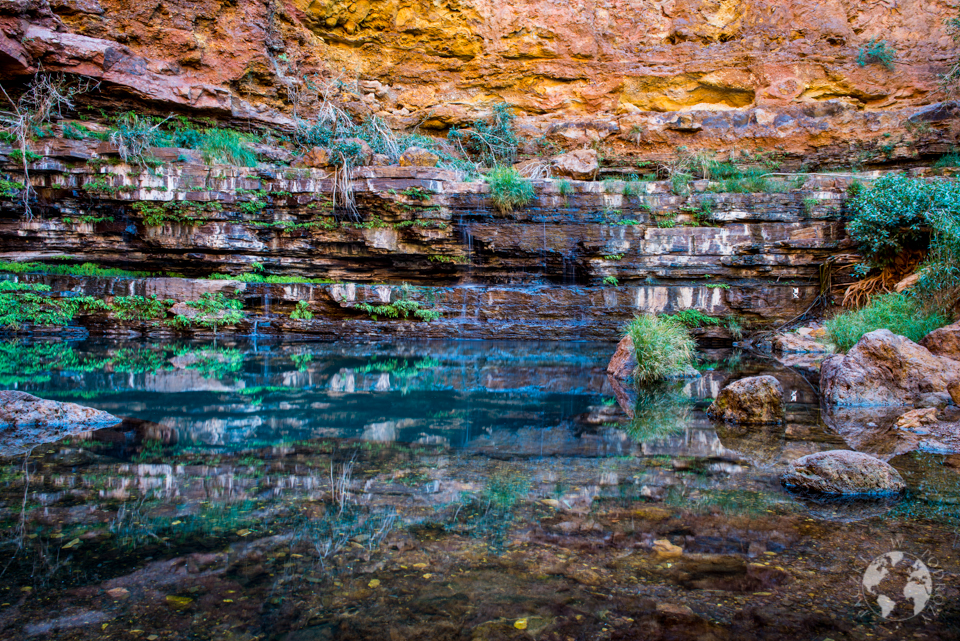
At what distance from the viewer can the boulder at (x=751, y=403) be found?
3.97 meters

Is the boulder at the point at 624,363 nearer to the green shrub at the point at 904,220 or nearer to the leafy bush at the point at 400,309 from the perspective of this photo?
the green shrub at the point at 904,220

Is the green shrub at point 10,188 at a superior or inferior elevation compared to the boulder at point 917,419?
superior

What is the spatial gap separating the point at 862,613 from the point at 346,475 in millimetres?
2144

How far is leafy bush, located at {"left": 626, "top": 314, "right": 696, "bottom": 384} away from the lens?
593 centimetres

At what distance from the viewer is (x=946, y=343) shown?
17.6 feet

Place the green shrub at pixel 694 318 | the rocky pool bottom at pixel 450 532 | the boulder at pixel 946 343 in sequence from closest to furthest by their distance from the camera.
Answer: the rocky pool bottom at pixel 450 532, the boulder at pixel 946 343, the green shrub at pixel 694 318

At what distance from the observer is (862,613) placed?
1502 mm

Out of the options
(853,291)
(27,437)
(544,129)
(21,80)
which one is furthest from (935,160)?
(21,80)

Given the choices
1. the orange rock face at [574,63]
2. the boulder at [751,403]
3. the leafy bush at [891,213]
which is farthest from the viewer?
the orange rock face at [574,63]

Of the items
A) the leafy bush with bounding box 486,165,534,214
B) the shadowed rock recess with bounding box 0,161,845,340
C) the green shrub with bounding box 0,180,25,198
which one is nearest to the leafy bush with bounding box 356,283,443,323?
the shadowed rock recess with bounding box 0,161,845,340

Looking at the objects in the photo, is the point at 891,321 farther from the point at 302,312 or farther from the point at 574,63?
the point at 574,63

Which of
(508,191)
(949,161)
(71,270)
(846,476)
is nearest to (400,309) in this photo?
(508,191)

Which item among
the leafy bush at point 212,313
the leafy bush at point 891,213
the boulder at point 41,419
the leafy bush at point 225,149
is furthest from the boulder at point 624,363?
the leafy bush at point 225,149

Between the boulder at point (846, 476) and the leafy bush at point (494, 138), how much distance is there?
12.9 m
